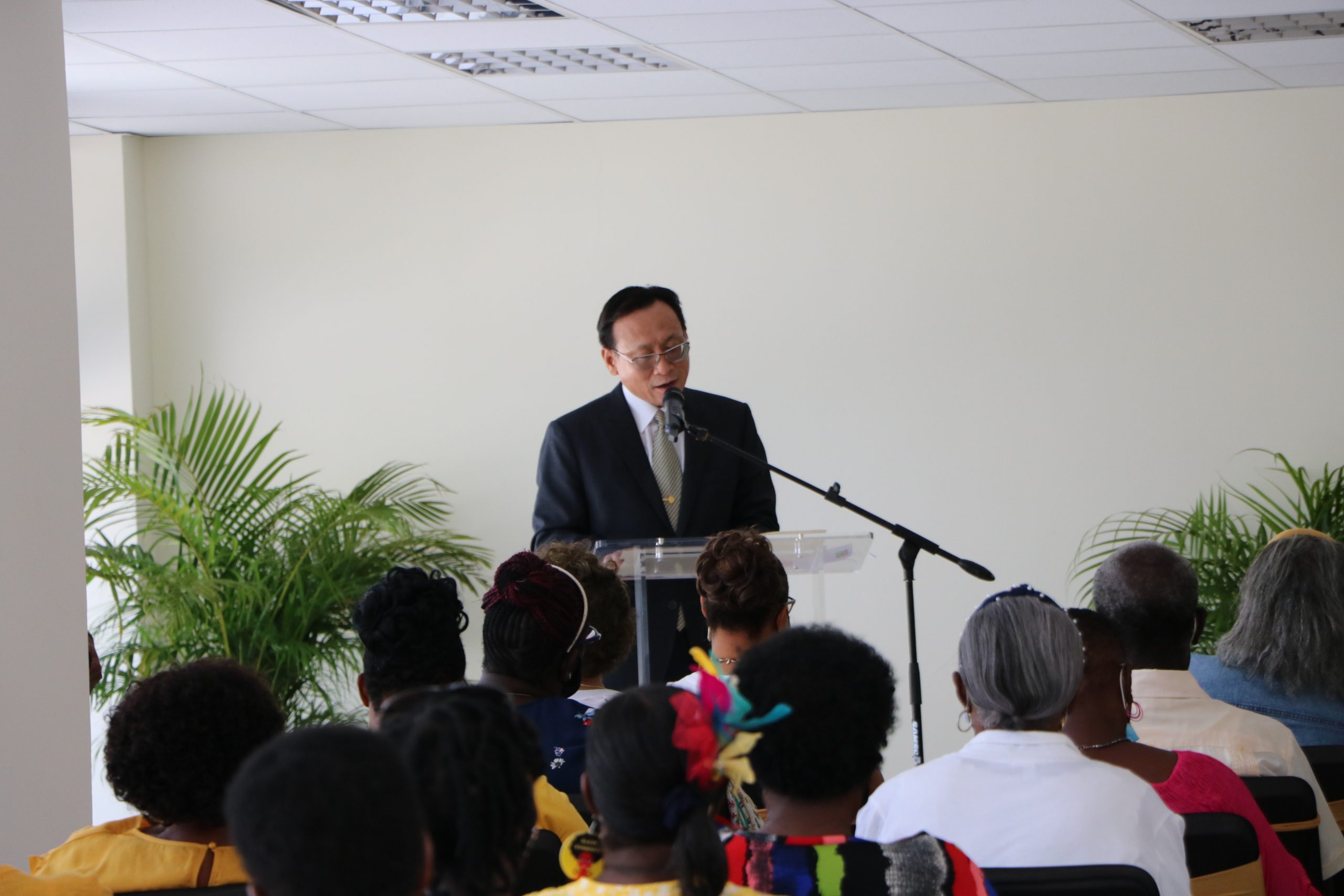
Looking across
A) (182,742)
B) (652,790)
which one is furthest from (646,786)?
(182,742)

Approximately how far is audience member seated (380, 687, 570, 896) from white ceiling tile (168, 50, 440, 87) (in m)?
4.18

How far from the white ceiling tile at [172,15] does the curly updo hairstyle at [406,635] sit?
9.52 feet


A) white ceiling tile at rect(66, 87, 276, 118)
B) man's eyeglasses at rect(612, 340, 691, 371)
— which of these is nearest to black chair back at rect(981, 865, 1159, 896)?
man's eyeglasses at rect(612, 340, 691, 371)

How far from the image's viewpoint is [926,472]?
6031 mm

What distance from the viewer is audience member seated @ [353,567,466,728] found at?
7.30 ft

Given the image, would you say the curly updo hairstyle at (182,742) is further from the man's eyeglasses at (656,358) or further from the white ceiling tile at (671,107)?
the white ceiling tile at (671,107)

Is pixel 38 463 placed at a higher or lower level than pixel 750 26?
lower

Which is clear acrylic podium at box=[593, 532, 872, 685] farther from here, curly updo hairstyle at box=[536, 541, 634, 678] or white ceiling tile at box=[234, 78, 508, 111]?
white ceiling tile at box=[234, 78, 508, 111]

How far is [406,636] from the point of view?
2.22 m

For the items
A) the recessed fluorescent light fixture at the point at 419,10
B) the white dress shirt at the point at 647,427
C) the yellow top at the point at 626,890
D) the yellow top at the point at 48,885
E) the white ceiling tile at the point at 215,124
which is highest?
the recessed fluorescent light fixture at the point at 419,10

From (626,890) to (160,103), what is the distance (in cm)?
513

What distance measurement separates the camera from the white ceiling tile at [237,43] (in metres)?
4.73

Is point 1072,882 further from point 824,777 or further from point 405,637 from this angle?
point 405,637

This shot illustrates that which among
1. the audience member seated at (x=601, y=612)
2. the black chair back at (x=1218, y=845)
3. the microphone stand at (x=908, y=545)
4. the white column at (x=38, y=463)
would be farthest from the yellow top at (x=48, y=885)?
the white column at (x=38, y=463)
